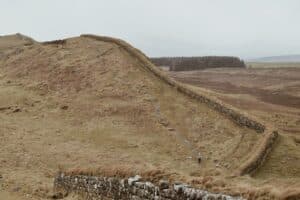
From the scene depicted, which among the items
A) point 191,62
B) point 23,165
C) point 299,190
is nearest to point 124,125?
point 23,165

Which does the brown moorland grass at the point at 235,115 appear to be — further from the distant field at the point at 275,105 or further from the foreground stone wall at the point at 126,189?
the foreground stone wall at the point at 126,189

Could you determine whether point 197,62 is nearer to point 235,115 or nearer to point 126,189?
point 235,115

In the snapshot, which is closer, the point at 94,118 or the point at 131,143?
the point at 131,143

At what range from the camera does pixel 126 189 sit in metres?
10.2

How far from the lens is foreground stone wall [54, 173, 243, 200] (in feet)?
27.6

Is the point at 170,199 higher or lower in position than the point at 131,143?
higher

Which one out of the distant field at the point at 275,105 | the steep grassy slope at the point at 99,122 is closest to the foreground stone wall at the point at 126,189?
the steep grassy slope at the point at 99,122

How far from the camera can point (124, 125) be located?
2683cm

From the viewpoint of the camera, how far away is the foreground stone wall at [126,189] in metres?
8.41

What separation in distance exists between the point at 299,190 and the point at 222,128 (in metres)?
18.5

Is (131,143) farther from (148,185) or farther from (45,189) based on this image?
(148,185)

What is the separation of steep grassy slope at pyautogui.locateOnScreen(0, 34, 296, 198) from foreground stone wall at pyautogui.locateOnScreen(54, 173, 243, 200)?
7.36ft

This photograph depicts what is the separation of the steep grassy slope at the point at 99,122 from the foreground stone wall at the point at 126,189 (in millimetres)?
2242

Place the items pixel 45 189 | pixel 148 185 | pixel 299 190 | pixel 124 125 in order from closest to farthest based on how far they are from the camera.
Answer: pixel 299 190
pixel 148 185
pixel 45 189
pixel 124 125
